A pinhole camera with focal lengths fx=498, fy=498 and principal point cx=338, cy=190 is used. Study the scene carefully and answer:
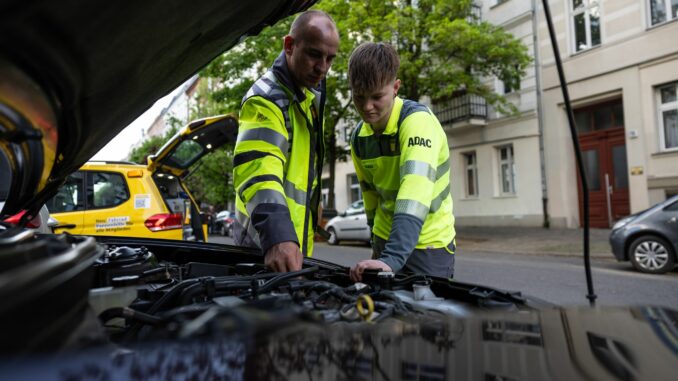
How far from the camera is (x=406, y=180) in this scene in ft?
6.09

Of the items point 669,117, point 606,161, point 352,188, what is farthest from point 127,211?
point 352,188

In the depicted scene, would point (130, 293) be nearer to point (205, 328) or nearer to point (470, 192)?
point (205, 328)

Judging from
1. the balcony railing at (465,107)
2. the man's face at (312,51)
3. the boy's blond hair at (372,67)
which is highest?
the balcony railing at (465,107)

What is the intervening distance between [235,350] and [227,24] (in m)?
1.05

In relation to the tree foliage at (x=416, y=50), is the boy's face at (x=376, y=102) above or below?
below

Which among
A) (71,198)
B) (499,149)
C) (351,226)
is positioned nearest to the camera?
(71,198)

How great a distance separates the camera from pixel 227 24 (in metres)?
1.42

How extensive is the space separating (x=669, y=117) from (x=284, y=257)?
14325 millimetres

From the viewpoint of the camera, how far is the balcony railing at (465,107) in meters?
17.6

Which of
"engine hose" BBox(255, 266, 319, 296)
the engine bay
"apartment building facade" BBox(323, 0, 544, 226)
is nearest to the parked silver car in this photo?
"apartment building facade" BBox(323, 0, 544, 226)

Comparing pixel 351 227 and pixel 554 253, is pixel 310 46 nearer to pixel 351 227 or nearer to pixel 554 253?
pixel 554 253

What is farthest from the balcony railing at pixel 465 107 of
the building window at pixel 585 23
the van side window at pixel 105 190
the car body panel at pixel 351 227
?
the van side window at pixel 105 190

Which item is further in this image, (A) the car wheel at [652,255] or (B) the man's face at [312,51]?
(A) the car wheel at [652,255]

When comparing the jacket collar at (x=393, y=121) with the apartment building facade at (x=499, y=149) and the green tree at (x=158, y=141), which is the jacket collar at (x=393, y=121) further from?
the green tree at (x=158, y=141)
